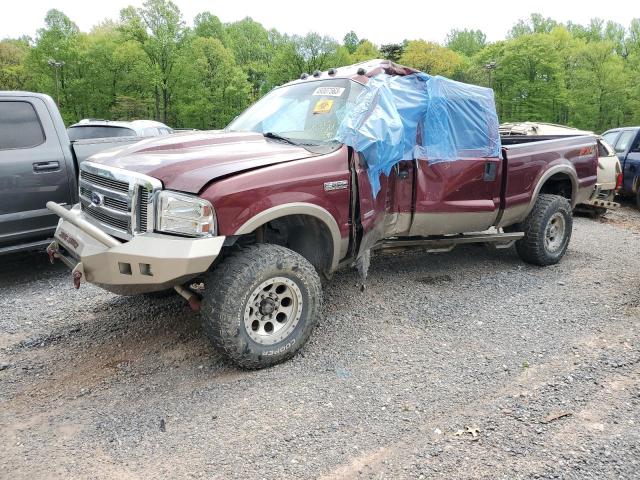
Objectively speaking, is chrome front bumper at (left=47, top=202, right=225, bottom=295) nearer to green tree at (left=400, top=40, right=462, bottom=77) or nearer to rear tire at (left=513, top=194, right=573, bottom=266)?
rear tire at (left=513, top=194, right=573, bottom=266)

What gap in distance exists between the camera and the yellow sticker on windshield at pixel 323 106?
14.5ft

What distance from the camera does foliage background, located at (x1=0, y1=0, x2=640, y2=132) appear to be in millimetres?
40000

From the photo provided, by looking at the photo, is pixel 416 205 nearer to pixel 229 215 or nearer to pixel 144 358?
pixel 229 215

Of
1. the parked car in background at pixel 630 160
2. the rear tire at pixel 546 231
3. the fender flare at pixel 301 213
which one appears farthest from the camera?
the parked car in background at pixel 630 160

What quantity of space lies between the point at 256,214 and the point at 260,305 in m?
0.66

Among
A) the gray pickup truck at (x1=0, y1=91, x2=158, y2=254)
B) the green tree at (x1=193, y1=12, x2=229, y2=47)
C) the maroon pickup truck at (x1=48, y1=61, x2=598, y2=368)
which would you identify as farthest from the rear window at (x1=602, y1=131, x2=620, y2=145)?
the green tree at (x1=193, y1=12, x2=229, y2=47)

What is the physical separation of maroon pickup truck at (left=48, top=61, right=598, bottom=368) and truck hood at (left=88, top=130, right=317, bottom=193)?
0.01 metres

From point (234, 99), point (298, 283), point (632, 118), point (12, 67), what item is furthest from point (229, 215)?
point (632, 118)

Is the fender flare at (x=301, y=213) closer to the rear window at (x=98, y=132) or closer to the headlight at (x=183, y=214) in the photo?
the headlight at (x=183, y=214)

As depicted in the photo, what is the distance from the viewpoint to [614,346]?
4.03 meters

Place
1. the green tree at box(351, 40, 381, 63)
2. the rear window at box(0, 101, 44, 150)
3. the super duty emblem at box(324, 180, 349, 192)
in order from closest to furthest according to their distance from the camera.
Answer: the super duty emblem at box(324, 180, 349, 192) → the rear window at box(0, 101, 44, 150) → the green tree at box(351, 40, 381, 63)

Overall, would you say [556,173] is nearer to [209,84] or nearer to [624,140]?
[624,140]

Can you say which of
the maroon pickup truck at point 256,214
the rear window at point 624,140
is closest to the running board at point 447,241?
the maroon pickup truck at point 256,214

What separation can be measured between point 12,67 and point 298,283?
4739cm
